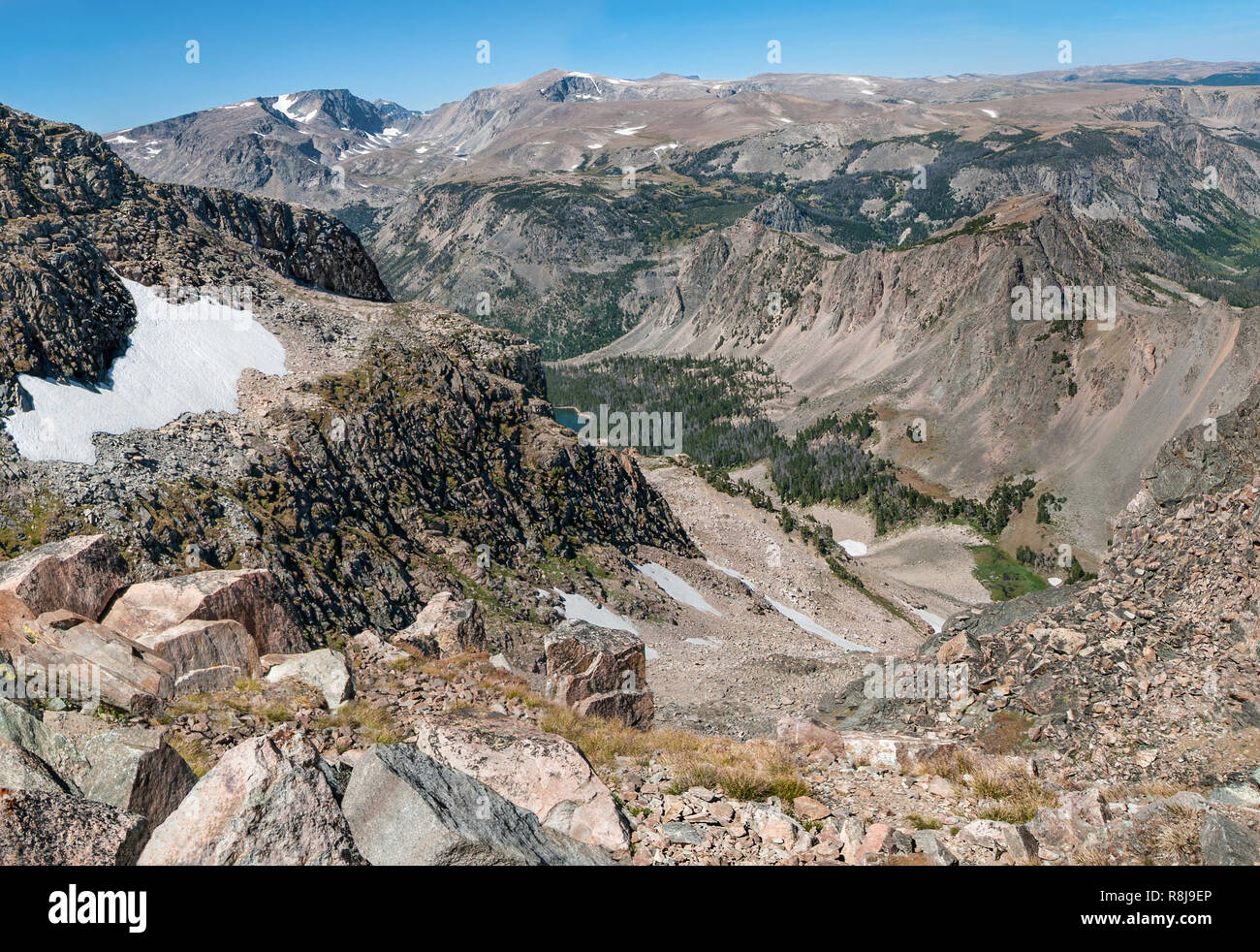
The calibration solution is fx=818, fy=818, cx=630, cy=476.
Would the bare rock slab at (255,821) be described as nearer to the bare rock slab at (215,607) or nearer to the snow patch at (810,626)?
the bare rock slab at (215,607)

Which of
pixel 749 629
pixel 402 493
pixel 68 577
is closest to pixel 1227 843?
pixel 68 577

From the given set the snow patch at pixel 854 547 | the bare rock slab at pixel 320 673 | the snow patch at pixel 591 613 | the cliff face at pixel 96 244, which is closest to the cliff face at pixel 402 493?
the snow patch at pixel 591 613

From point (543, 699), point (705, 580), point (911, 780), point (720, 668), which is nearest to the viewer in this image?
point (911, 780)

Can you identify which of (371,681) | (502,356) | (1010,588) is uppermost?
(502,356)

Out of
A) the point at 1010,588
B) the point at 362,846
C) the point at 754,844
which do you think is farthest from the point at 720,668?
the point at 1010,588

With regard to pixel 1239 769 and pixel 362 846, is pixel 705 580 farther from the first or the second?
pixel 362 846
